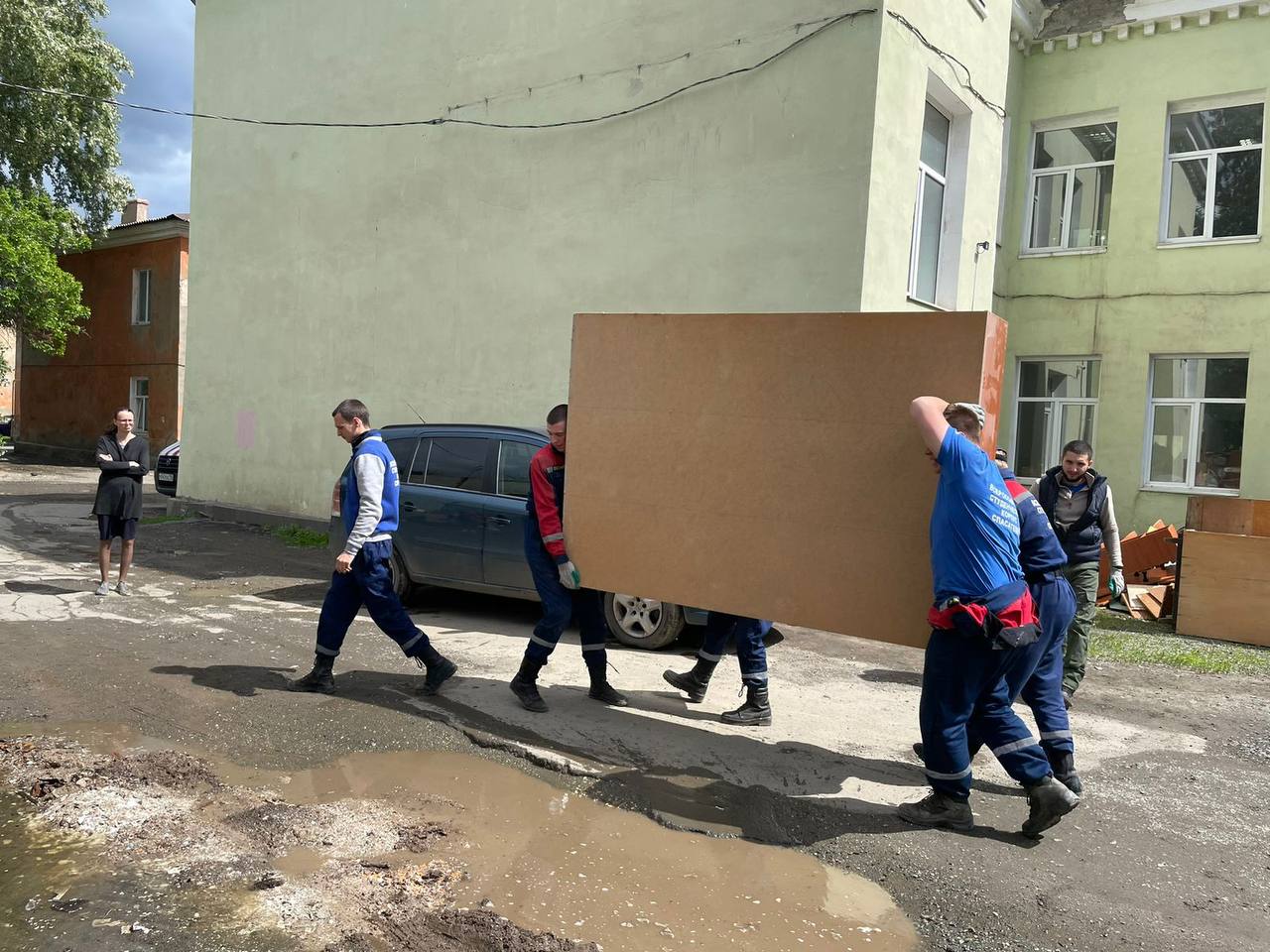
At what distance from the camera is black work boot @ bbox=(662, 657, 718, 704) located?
583 centimetres

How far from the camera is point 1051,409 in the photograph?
14891 millimetres

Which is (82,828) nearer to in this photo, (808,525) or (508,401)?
(808,525)

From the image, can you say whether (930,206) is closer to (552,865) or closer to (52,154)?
(552,865)

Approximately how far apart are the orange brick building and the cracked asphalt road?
18.3 metres

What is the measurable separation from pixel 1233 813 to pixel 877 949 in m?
2.47

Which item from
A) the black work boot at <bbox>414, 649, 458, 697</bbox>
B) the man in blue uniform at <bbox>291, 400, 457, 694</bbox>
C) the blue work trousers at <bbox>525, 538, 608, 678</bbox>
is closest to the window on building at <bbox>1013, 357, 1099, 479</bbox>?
the blue work trousers at <bbox>525, 538, 608, 678</bbox>

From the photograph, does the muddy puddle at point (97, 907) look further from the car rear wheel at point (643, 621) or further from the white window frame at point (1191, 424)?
the white window frame at point (1191, 424)

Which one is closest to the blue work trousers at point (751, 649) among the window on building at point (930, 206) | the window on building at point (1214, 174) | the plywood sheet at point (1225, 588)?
the plywood sheet at point (1225, 588)

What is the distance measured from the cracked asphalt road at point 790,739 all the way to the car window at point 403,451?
124 cm

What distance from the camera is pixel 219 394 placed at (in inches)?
590

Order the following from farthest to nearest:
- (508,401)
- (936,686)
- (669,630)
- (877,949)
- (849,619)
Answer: (508,401) < (669,630) < (849,619) < (936,686) < (877,949)

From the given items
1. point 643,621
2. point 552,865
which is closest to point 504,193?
point 643,621

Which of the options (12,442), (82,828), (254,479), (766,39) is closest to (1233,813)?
(82,828)

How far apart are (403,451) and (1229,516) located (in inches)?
328
